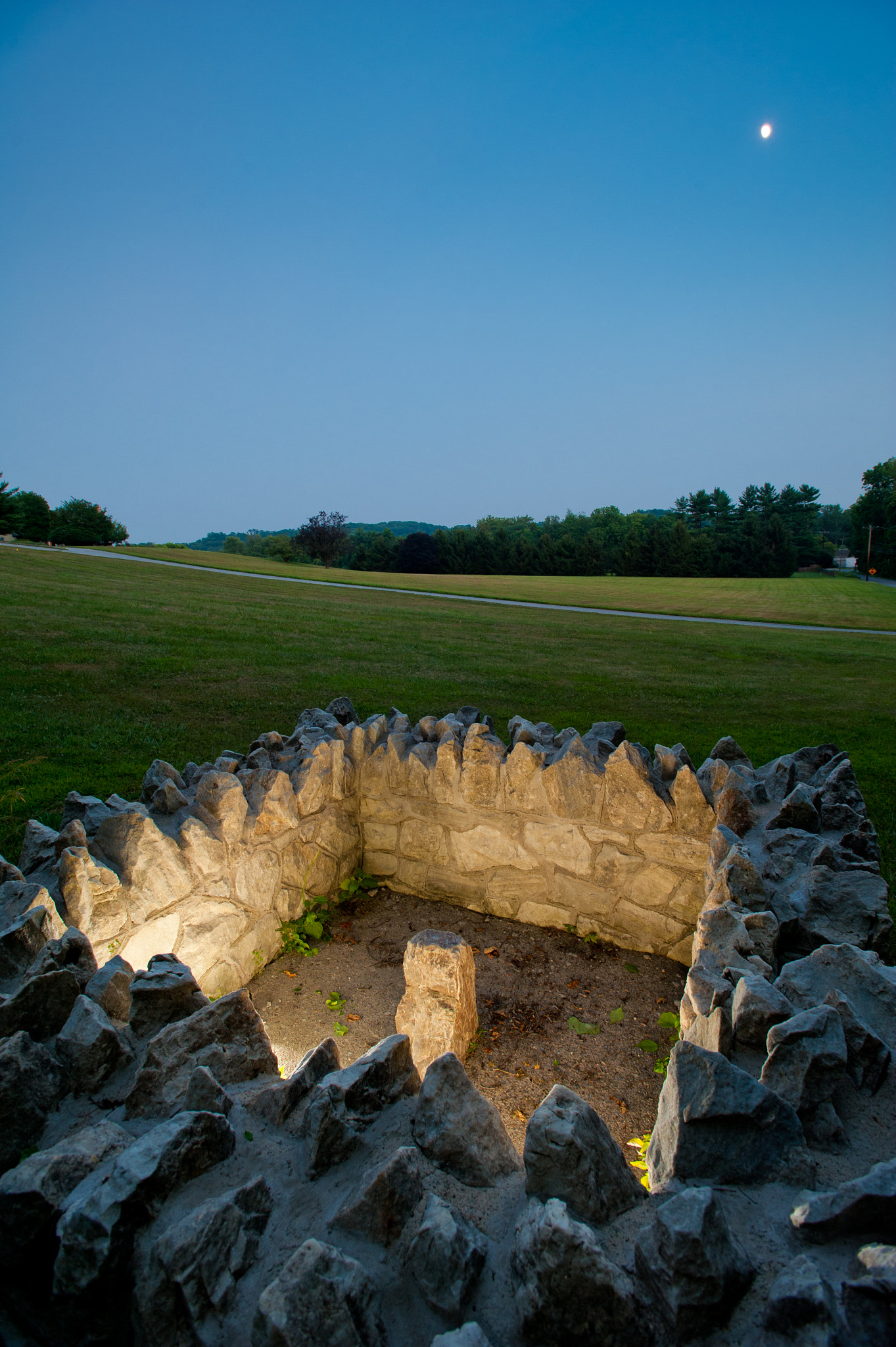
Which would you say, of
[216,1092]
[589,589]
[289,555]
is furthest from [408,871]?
→ [289,555]

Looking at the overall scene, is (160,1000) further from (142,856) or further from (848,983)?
(848,983)

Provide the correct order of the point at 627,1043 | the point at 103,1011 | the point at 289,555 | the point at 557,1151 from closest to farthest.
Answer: the point at 557,1151, the point at 103,1011, the point at 627,1043, the point at 289,555

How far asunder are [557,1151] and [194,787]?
326 cm

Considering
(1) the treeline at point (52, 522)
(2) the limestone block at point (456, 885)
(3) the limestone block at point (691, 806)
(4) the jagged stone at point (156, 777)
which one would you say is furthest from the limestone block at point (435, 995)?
(1) the treeline at point (52, 522)

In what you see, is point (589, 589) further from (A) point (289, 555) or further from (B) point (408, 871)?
(A) point (289, 555)

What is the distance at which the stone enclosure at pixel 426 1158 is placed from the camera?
1.40m

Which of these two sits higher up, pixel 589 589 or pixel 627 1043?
pixel 589 589

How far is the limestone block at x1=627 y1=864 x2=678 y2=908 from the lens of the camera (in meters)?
4.15

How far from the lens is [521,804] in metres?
4.51

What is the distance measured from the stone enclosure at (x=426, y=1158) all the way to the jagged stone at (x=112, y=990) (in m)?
0.01

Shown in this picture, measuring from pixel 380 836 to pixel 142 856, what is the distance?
197 centimetres

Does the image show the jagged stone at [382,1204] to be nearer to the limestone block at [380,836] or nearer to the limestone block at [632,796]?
the limestone block at [632,796]

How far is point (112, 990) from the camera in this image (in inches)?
90.7

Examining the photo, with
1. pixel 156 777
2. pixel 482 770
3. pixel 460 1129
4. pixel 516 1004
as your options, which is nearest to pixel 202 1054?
pixel 460 1129
